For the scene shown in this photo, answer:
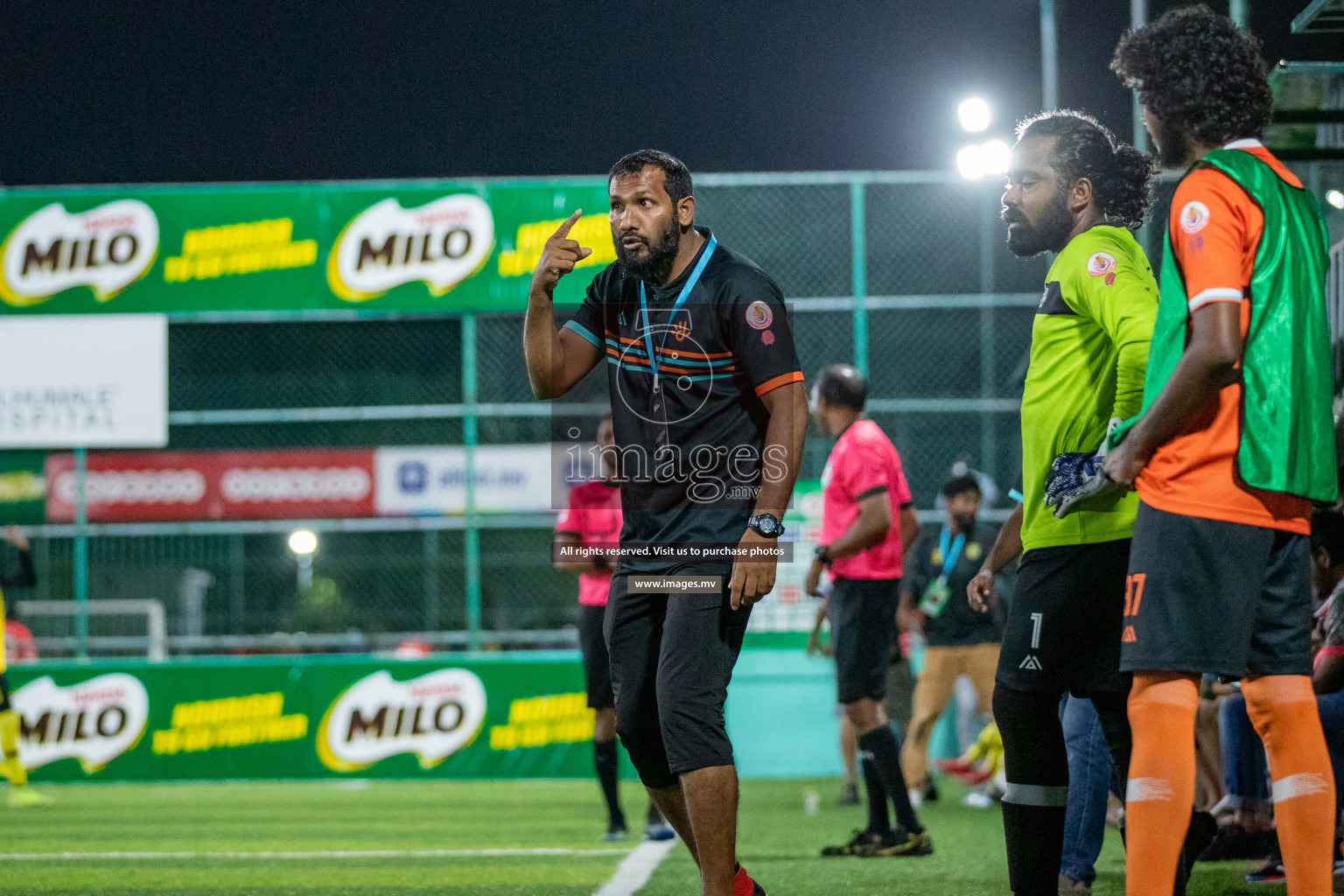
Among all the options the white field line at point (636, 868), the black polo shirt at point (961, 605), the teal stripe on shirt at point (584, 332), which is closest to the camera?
the teal stripe on shirt at point (584, 332)

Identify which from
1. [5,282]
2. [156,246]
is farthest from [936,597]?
[5,282]

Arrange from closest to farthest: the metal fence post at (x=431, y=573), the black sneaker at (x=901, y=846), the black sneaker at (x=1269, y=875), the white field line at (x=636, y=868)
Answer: the black sneaker at (x=1269, y=875)
the white field line at (x=636, y=868)
the black sneaker at (x=901, y=846)
the metal fence post at (x=431, y=573)

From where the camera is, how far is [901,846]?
641cm

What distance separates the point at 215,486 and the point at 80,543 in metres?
1.22

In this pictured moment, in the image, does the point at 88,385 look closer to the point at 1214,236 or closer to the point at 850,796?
the point at 850,796

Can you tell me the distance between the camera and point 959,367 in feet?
94.4

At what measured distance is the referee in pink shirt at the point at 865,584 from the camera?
6449mm

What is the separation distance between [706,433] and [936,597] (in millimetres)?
5726

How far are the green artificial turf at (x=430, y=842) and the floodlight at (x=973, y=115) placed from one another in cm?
572

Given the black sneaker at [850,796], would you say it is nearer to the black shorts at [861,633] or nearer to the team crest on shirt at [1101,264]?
the black shorts at [861,633]

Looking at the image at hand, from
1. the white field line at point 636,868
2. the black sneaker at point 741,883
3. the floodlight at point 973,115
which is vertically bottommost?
the white field line at point 636,868

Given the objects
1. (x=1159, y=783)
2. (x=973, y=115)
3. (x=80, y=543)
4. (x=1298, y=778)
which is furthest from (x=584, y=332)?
(x=80, y=543)

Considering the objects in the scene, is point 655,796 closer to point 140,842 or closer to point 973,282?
point 140,842

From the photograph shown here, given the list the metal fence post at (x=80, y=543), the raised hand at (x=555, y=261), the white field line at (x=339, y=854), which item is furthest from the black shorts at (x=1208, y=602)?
the metal fence post at (x=80, y=543)
